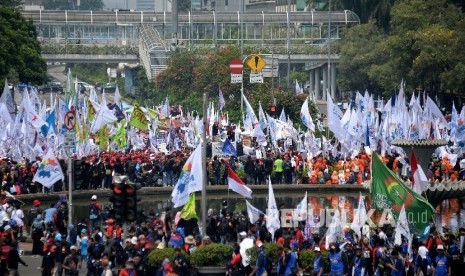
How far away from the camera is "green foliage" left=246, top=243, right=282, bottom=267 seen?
110 feet

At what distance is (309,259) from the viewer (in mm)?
33562

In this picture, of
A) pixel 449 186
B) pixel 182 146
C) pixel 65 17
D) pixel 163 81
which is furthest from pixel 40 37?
pixel 449 186

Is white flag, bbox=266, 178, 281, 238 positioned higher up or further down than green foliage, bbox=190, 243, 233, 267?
higher up

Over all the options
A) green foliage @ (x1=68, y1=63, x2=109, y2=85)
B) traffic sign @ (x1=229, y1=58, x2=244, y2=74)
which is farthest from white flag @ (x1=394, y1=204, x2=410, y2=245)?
green foliage @ (x1=68, y1=63, x2=109, y2=85)

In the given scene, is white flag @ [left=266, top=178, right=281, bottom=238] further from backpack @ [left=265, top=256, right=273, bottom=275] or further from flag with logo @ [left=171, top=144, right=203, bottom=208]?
backpack @ [left=265, top=256, right=273, bottom=275]

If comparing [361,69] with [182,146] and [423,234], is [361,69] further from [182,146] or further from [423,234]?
[423,234]

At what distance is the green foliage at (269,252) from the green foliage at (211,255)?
432 mm

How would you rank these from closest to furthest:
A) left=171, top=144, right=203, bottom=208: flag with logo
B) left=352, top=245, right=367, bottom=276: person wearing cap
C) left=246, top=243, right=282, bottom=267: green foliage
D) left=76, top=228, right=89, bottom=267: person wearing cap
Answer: left=352, top=245, right=367, bottom=276: person wearing cap
left=246, top=243, right=282, bottom=267: green foliage
left=76, top=228, right=89, bottom=267: person wearing cap
left=171, top=144, right=203, bottom=208: flag with logo

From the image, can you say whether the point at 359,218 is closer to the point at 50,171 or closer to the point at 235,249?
the point at 235,249

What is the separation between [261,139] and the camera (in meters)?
59.7

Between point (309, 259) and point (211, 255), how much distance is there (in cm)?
205

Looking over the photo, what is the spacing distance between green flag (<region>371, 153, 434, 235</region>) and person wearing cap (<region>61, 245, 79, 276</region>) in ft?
21.3

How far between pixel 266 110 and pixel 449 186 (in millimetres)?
32210

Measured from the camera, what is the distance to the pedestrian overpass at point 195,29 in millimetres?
119956
